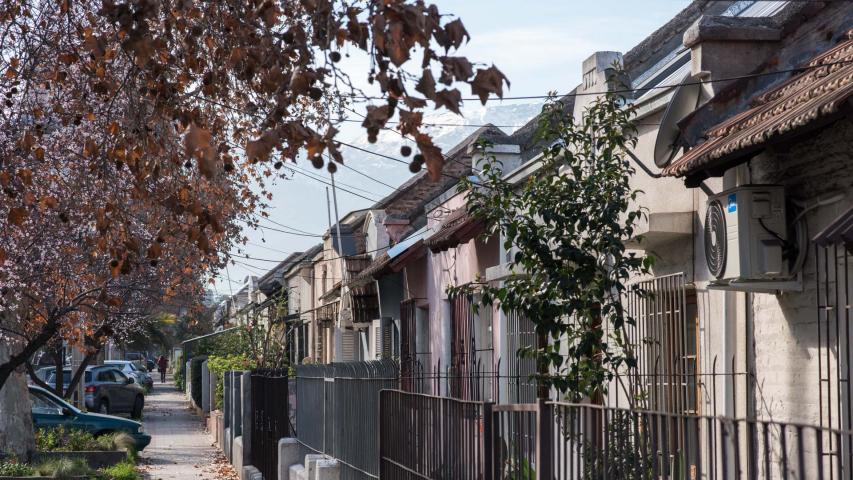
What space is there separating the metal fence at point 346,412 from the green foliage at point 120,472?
13.9ft

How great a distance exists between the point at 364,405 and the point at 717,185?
4.07 m

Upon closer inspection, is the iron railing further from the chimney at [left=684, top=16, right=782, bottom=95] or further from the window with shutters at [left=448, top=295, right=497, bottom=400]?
the window with shutters at [left=448, top=295, right=497, bottom=400]

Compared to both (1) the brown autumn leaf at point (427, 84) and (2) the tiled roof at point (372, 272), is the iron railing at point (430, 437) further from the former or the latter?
(2) the tiled roof at point (372, 272)

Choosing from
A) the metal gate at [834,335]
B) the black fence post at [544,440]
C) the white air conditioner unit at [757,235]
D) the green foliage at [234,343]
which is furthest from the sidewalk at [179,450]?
the black fence post at [544,440]

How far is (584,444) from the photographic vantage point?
5496 millimetres

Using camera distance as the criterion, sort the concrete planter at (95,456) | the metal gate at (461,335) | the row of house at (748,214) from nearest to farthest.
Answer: the row of house at (748,214) → the metal gate at (461,335) → the concrete planter at (95,456)

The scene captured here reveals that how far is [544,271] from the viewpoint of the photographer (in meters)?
9.34

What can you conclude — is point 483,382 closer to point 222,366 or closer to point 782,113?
point 782,113

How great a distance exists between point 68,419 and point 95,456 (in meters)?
3.59

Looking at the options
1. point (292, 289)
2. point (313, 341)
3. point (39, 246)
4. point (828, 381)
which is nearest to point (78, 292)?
point (39, 246)

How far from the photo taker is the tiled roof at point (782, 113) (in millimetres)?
6598

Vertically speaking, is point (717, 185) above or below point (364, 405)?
above

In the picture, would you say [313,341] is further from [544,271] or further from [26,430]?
[544,271]

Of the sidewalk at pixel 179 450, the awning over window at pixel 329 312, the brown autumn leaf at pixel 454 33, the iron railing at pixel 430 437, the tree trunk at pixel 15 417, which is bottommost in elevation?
the sidewalk at pixel 179 450
